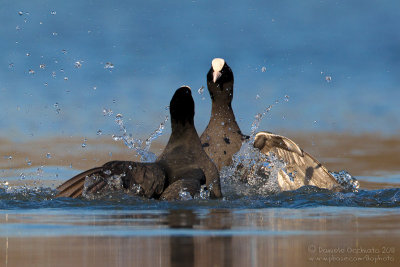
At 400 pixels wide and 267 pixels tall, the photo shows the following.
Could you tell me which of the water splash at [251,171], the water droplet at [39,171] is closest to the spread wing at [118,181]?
the water splash at [251,171]

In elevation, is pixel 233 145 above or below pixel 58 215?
above

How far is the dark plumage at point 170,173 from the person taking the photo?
25.0ft

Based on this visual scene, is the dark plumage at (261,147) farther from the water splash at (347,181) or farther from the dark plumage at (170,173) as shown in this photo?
the dark plumage at (170,173)

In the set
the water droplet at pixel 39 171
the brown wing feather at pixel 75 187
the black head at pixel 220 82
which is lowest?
the brown wing feather at pixel 75 187

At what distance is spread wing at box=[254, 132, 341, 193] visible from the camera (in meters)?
9.76

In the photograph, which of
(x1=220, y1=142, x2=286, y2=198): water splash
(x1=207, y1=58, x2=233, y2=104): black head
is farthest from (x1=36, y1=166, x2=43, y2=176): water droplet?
(x1=220, y1=142, x2=286, y2=198): water splash

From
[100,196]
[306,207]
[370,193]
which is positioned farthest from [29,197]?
[370,193]

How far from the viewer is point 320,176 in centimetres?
993

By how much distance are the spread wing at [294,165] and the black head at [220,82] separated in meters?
0.98

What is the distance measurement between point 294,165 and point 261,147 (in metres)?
0.59

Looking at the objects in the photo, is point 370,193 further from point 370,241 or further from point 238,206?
point 370,241

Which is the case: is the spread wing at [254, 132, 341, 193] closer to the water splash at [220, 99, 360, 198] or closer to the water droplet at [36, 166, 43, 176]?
the water splash at [220, 99, 360, 198]

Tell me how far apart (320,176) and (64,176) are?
3809mm

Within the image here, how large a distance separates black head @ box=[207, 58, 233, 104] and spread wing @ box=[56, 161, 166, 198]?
9.39 feet
